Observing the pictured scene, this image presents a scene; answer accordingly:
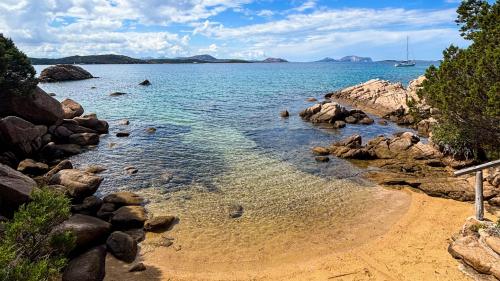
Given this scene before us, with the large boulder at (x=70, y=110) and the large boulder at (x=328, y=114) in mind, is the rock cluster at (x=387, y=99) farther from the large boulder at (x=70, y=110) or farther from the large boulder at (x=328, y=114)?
the large boulder at (x=70, y=110)

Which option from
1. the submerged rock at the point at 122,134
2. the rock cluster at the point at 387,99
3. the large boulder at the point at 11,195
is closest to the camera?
the large boulder at the point at 11,195

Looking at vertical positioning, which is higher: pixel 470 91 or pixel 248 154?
pixel 470 91

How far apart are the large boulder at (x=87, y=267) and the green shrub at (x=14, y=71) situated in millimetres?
24271

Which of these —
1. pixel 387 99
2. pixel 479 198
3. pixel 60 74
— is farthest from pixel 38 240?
pixel 60 74

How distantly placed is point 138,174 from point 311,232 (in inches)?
588

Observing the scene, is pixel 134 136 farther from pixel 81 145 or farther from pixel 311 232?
pixel 311 232

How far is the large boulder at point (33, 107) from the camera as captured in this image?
111ft

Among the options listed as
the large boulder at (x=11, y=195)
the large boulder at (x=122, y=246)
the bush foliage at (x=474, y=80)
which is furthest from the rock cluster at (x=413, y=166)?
the large boulder at (x=11, y=195)

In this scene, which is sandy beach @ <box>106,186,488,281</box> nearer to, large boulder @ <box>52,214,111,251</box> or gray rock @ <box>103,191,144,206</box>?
large boulder @ <box>52,214,111,251</box>

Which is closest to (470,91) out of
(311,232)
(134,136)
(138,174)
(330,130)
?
(311,232)

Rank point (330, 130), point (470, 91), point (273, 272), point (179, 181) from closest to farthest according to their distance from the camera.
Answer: point (273, 272) → point (470, 91) → point (179, 181) → point (330, 130)

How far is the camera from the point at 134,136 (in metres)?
40.2

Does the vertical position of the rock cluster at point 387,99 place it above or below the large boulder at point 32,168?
above

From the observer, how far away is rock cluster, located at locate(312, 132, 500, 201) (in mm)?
21578
